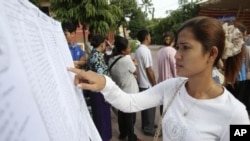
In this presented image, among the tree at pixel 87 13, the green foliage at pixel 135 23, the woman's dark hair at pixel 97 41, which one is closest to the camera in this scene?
the woman's dark hair at pixel 97 41

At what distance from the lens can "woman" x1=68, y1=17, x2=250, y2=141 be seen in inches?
52.1

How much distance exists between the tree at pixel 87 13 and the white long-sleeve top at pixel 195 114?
14.2 feet

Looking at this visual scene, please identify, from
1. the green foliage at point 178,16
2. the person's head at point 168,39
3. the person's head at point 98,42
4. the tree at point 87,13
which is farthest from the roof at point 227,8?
the green foliage at point 178,16

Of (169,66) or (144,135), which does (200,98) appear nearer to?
(169,66)

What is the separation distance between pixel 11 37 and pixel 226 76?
163cm

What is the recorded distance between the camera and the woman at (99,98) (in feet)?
10.9

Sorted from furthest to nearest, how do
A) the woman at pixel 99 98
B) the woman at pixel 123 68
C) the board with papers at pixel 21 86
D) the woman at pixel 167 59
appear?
the woman at pixel 167 59 < the woman at pixel 123 68 < the woman at pixel 99 98 < the board with papers at pixel 21 86

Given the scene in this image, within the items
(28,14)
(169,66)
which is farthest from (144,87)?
(28,14)

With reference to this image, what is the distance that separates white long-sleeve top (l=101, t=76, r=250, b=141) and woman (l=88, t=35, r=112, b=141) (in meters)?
1.74

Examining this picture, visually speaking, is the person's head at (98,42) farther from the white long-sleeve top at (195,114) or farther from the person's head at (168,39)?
the white long-sleeve top at (195,114)

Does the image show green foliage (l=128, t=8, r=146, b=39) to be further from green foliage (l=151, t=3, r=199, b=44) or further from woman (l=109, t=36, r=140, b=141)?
woman (l=109, t=36, r=140, b=141)

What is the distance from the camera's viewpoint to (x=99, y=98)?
3445mm

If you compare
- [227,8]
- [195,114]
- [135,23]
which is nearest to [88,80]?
[195,114]

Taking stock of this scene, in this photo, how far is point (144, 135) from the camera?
14.3ft
